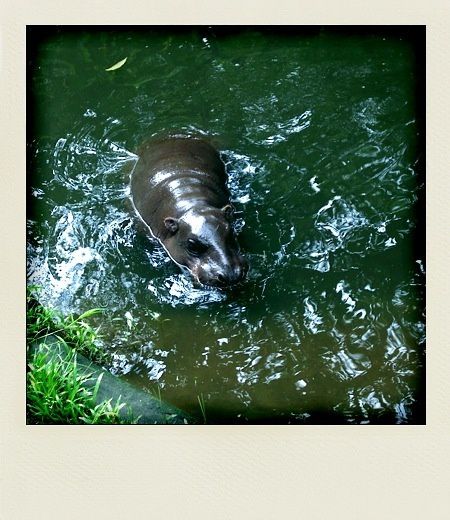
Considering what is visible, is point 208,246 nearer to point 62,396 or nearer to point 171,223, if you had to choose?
point 171,223

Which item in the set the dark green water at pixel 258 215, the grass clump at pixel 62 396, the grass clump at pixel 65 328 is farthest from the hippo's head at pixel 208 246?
the grass clump at pixel 62 396

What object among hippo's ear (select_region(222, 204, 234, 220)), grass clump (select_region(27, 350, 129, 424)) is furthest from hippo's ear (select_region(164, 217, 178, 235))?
grass clump (select_region(27, 350, 129, 424))

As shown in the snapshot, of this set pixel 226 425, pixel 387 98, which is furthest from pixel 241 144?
pixel 226 425

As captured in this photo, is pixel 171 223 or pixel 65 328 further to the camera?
pixel 171 223

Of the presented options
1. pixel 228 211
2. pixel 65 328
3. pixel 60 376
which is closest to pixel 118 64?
pixel 228 211

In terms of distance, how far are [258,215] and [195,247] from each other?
1118 mm

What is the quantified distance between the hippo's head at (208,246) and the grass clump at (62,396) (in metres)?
1.65

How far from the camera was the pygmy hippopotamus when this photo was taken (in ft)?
24.1

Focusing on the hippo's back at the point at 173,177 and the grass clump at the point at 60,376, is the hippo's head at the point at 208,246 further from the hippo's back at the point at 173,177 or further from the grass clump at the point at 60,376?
the grass clump at the point at 60,376

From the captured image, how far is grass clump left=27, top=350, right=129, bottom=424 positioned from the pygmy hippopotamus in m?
1.75

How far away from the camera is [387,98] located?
25.0 feet

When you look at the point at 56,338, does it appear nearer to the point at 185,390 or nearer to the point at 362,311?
the point at 185,390

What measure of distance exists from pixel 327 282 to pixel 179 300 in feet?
5.30

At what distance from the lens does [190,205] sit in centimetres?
795
